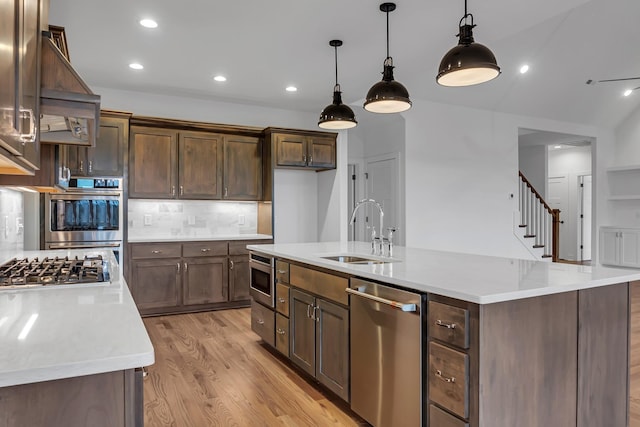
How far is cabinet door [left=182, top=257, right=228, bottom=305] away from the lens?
5059 millimetres

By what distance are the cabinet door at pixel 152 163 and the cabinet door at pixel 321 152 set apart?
69.0 inches

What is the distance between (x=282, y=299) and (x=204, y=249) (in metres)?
2.03

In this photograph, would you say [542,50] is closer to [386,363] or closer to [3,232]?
[386,363]

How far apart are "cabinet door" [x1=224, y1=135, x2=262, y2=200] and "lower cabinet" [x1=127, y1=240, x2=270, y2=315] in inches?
27.0

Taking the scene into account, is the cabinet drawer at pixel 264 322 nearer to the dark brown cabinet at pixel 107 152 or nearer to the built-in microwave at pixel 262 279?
the built-in microwave at pixel 262 279

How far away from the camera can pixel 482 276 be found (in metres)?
2.15

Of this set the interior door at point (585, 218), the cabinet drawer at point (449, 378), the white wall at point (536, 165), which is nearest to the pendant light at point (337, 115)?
the cabinet drawer at point (449, 378)

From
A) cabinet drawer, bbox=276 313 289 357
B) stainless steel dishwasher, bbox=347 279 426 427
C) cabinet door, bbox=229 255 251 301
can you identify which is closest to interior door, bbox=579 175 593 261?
cabinet door, bbox=229 255 251 301

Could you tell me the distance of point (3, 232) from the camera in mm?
2584

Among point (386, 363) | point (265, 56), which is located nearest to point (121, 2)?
point (265, 56)

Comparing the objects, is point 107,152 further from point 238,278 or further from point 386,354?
point 386,354

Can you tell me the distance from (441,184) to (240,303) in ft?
12.2

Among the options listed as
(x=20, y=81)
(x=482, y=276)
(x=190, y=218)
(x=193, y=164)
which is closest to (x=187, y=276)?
(x=190, y=218)

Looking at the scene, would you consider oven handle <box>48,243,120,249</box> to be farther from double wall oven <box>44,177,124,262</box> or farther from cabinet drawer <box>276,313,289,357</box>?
cabinet drawer <box>276,313,289,357</box>
